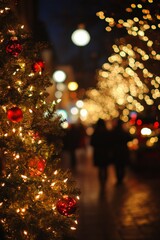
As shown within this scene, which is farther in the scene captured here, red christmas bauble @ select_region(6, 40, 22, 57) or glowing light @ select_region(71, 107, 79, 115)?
glowing light @ select_region(71, 107, 79, 115)

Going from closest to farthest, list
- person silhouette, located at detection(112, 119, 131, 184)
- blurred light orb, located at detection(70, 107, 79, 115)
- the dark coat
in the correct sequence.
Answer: the dark coat < person silhouette, located at detection(112, 119, 131, 184) < blurred light orb, located at detection(70, 107, 79, 115)

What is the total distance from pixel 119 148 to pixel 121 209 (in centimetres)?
494

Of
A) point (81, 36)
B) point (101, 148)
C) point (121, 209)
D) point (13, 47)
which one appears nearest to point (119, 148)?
point (101, 148)

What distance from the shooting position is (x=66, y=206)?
683 cm

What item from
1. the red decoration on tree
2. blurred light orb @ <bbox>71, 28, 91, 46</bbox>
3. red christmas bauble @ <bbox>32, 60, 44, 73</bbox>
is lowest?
the red decoration on tree

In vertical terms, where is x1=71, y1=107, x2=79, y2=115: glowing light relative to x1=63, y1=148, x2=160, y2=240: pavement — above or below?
above

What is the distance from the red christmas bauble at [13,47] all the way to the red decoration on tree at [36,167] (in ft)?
4.31

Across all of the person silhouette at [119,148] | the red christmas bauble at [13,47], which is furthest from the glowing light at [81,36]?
the red christmas bauble at [13,47]

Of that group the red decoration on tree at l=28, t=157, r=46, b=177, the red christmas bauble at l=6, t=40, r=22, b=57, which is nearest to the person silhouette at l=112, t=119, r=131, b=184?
the red decoration on tree at l=28, t=157, r=46, b=177

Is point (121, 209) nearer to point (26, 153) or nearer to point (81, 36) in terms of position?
point (81, 36)

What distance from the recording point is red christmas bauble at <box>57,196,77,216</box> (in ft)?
22.5

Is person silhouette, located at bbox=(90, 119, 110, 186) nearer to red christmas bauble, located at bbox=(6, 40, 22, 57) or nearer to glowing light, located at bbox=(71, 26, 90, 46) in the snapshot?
glowing light, located at bbox=(71, 26, 90, 46)

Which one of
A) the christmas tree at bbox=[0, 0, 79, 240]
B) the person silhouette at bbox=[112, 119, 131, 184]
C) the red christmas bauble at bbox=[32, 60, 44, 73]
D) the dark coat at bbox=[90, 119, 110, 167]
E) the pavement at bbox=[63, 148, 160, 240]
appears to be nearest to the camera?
the christmas tree at bbox=[0, 0, 79, 240]

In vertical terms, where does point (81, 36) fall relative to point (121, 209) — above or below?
above
